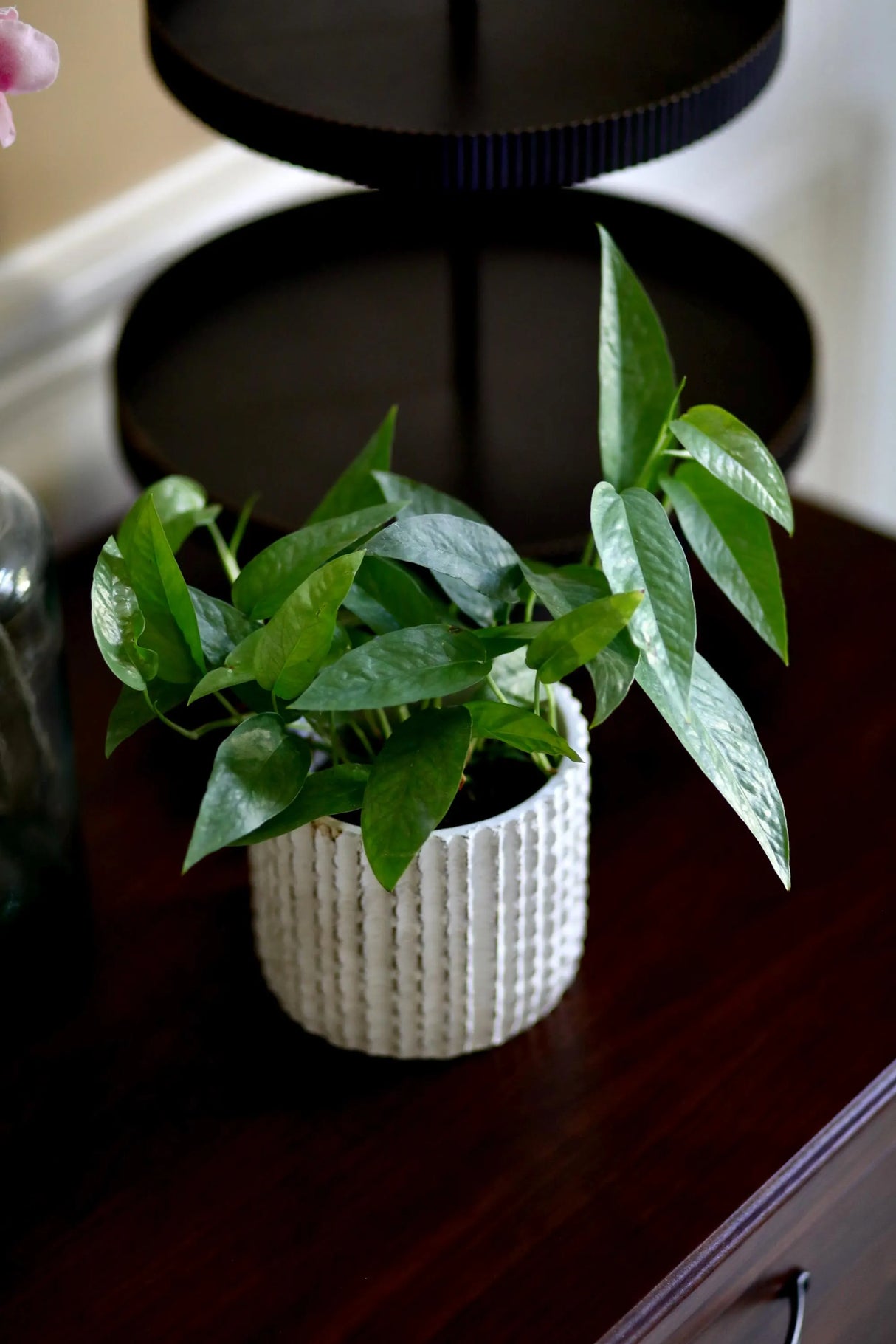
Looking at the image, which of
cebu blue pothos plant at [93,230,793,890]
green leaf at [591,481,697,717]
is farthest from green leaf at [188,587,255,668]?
green leaf at [591,481,697,717]

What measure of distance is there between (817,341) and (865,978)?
0.27 m

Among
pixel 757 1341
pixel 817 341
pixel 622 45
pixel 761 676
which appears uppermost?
pixel 622 45

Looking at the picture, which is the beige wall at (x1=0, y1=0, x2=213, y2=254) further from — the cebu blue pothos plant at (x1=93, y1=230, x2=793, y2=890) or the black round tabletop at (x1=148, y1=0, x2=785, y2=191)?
the cebu blue pothos plant at (x1=93, y1=230, x2=793, y2=890)

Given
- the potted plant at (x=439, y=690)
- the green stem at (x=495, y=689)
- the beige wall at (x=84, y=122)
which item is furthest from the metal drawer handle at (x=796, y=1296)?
the beige wall at (x=84, y=122)

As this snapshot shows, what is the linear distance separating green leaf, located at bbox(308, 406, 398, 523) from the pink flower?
14cm

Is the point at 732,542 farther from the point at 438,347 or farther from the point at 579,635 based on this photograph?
the point at 438,347

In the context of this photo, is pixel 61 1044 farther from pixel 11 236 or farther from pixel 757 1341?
pixel 11 236

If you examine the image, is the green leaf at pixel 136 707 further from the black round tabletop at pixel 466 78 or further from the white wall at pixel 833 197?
the white wall at pixel 833 197

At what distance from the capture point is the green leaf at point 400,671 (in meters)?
0.37

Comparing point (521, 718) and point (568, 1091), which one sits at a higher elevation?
point (521, 718)

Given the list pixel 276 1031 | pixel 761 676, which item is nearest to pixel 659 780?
pixel 761 676

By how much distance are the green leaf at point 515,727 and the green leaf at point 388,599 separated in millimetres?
31

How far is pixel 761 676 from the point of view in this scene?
651 millimetres

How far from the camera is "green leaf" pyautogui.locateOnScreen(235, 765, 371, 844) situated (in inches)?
15.8
